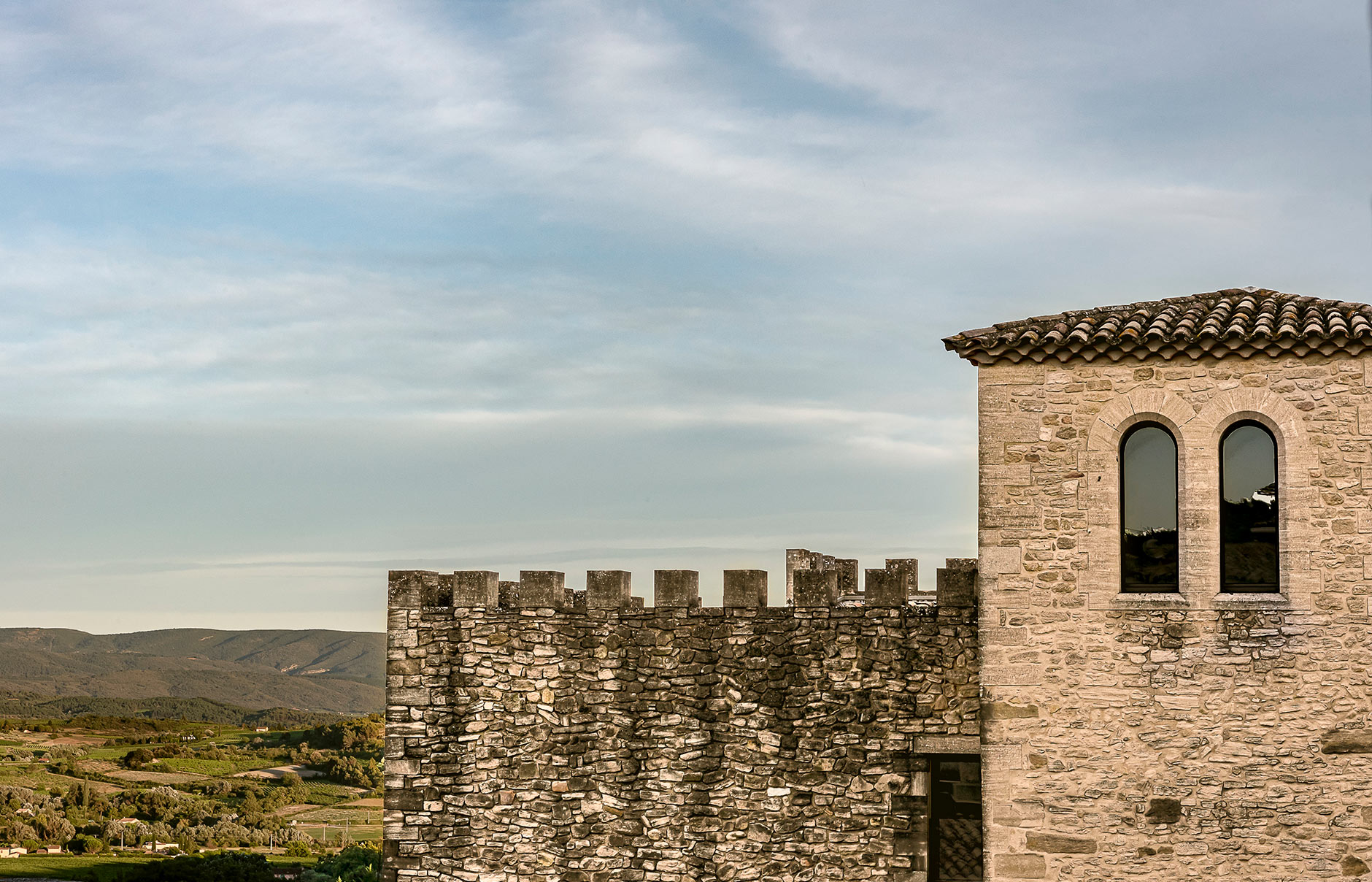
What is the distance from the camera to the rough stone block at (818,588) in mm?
12188

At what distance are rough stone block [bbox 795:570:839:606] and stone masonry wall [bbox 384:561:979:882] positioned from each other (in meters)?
0.03

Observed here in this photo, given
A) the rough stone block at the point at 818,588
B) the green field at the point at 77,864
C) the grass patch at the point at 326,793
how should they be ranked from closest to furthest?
the rough stone block at the point at 818,588
the green field at the point at 77,864
the grass patch at the point at 326,793

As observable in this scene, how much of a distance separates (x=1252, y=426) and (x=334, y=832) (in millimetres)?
26504

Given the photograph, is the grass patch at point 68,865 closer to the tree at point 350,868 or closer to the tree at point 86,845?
the tree at point 86,845

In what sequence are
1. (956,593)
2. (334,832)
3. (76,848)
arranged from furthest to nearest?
(334,832) → (76,848) → (956,593)

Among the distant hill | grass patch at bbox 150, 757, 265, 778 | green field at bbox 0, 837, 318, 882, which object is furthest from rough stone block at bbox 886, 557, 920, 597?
the distant hill

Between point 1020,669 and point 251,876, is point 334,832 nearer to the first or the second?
point 251,876

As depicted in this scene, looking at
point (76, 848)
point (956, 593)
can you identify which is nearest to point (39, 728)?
point (76, 848)

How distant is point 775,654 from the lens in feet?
40.1

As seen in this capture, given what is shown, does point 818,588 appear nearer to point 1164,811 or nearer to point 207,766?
point 1164,811

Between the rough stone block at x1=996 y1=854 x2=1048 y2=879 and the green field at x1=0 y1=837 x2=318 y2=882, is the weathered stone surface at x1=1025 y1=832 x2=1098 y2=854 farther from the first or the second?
the green field at x1=0 y1=837 x2=318 y2=882

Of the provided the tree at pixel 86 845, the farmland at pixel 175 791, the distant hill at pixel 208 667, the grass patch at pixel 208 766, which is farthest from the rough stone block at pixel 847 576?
the distant hill at pixel 208 667

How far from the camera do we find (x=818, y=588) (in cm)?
1221

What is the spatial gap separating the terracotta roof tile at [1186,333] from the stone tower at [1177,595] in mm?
22
